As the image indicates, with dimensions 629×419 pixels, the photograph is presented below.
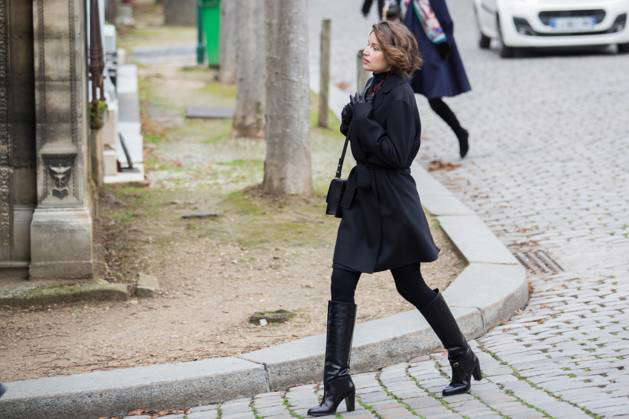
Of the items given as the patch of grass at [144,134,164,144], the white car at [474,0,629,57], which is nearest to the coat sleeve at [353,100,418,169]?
the patch of grass at [144,134,164,144]

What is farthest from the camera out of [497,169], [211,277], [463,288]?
[497,169]

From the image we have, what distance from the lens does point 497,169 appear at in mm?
11406

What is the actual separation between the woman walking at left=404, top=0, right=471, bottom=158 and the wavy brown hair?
5.69m

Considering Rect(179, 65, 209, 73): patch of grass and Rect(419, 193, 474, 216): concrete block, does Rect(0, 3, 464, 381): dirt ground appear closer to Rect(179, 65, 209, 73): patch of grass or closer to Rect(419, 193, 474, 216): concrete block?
Rect(419, 193, 474, 216): concrete block

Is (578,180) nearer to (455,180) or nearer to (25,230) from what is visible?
(455,180)

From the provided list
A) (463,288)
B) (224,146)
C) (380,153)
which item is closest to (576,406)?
(380,153)

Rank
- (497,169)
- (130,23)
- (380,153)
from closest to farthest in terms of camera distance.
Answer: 1. (380,153)
2. (497,169)
3. (130,23)

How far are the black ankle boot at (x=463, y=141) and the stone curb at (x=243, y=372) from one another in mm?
4520

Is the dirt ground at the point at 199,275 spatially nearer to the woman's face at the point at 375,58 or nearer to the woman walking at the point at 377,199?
the woman walking at the point at 377,199

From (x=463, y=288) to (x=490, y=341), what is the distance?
2.02 ft

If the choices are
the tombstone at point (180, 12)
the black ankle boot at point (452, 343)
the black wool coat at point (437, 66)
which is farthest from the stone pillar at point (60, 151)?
the tombstone at point (180, 12)

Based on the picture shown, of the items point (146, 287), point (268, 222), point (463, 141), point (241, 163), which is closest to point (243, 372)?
point (146, 287)

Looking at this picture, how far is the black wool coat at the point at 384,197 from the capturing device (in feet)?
17.7

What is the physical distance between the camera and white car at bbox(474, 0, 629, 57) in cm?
1836
